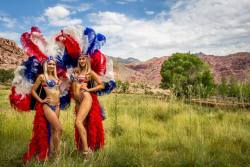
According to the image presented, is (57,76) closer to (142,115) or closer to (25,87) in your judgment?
(25,87)

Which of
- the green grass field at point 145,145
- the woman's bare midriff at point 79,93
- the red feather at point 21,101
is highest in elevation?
the woman's bare midriff at point 79,93

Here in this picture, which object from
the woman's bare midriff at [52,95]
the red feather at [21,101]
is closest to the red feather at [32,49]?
the woman's bare midriff at [52,95]

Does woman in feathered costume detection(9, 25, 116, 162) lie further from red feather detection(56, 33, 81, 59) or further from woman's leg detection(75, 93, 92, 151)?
woman's leg detection(75, 93, 92, 151)

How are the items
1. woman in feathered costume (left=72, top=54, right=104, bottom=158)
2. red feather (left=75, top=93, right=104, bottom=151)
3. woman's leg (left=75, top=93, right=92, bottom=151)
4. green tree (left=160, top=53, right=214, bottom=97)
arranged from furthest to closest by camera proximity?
1. green tree (left=160, top=53, right=214, bottom=97)
2. red feather (left=75, top=93, right=104, bottom=151)
3. woman in feathered costume (left=72, top=54, right=104, bottom=158)
4. woman's leg (left=75, top=93, right=92, bottom=151)

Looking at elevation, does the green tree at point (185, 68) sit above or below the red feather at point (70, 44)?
above

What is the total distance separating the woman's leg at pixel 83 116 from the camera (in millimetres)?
5152

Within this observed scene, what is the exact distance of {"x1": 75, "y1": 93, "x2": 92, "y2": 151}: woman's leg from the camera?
515cm

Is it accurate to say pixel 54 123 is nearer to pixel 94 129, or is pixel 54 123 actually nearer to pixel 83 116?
pixel 83 116

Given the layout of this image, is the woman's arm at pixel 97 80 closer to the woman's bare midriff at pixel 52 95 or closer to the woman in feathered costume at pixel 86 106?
the woman in feathered costume at pixel 86 106

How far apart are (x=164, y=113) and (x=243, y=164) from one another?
5.83 metres

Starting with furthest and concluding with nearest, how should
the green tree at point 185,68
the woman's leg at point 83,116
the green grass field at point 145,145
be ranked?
the green tree at point 185,68 < the woman's leg at point 83,116 < the green grass field at point 145,145

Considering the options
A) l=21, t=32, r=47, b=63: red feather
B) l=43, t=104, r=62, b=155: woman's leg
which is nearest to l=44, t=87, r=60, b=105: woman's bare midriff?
l=43, t=104, r=62, b=155: woman's leg

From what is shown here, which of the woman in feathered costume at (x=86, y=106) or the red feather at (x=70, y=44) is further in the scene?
the red feather at (x=70, y=44)

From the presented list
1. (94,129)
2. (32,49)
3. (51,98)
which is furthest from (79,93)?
(32,49)
